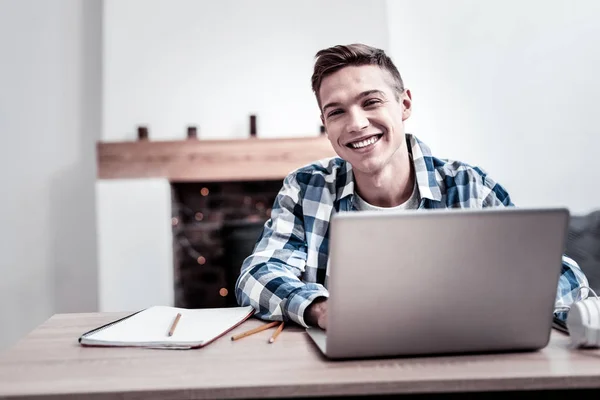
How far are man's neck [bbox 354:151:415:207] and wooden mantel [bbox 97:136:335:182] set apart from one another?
1583 mm

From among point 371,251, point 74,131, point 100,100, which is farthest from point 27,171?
point 371,251

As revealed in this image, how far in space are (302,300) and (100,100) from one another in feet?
8.84

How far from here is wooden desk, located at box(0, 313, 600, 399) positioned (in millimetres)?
767

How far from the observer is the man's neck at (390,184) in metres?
1.51

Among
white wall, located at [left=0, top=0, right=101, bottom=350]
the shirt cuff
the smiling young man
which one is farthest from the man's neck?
white wall, located at [left=0, top=0, right=101, bottom=350]

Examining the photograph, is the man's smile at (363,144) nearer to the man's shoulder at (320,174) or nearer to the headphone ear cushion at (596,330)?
the man's shoulder at (320,174)

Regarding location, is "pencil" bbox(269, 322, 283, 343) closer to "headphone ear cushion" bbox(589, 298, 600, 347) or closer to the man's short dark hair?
"headphone ear cushion" bbox(589, 298, 600, 347)

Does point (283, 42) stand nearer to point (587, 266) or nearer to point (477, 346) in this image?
point (587, 266)

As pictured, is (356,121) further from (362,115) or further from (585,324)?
(585,324)

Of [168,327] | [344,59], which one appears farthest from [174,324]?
[344,59]

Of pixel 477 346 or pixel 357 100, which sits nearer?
pixel 477 346

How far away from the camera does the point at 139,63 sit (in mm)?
3309

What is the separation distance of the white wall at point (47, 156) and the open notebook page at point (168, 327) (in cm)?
240

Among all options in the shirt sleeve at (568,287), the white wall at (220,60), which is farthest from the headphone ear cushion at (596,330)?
the white wall at (220,60)
